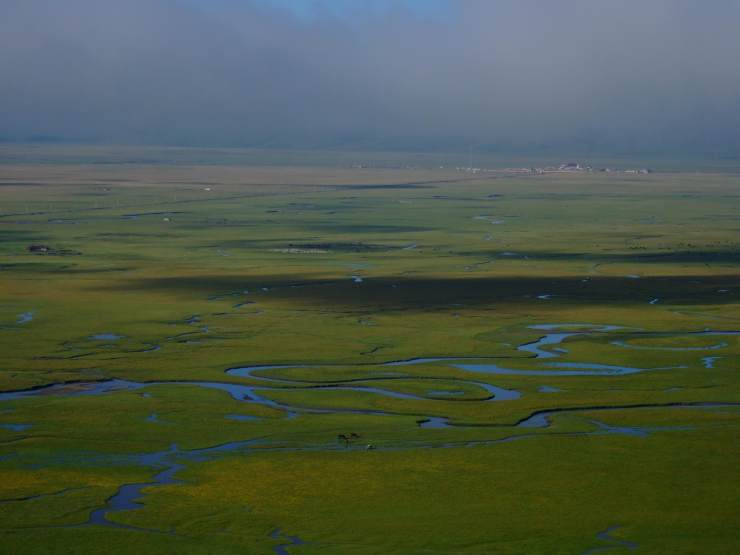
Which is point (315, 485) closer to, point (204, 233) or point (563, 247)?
point (563, 247)

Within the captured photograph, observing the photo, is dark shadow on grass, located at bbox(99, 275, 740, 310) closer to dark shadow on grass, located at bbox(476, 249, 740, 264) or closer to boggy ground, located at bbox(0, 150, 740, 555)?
boggy ground, located at bbox(0, 150, 740, 555)

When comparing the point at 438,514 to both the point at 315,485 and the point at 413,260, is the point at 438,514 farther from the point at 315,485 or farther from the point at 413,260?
the point at 413,260

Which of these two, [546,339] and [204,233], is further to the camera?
[204,233]

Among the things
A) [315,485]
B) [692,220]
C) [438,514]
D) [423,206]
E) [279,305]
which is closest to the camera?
[438,514]

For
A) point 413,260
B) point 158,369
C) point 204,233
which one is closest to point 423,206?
point 204,233

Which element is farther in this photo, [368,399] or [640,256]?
[640,256]

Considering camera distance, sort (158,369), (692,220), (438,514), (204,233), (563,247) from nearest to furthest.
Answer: (438,514)
(158,369)
(563,247)
(204,233)
(692,220)

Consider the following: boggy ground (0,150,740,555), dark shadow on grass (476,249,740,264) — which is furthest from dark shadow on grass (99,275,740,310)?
dark shadow on grass (476,249,740,264)

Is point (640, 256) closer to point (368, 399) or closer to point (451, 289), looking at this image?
point (451, 289)

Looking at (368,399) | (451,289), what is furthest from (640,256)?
(368,399)
